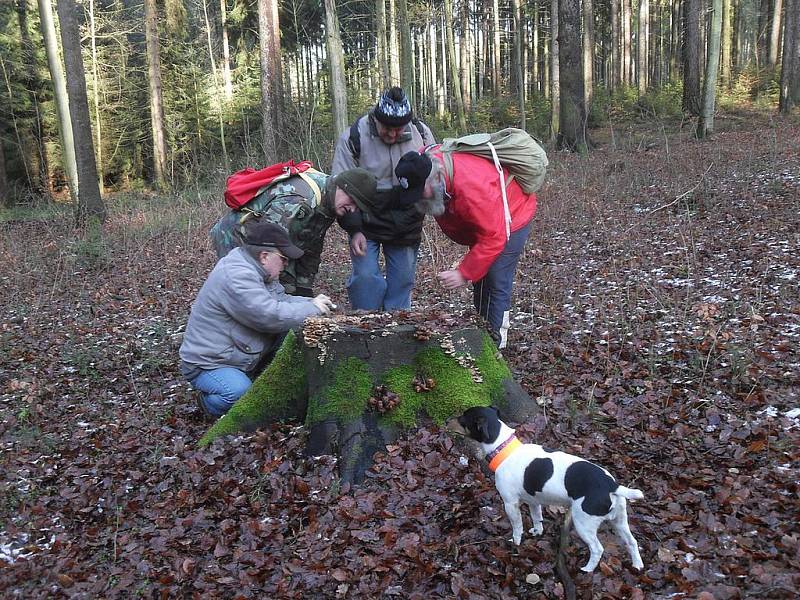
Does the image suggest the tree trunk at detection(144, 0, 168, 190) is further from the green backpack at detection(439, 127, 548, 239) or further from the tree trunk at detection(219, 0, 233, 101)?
the green backpack at detection(439, 127, 548, 239)

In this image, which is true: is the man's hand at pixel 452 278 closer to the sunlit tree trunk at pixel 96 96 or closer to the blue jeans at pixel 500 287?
the blue jeans at pixel 500 287

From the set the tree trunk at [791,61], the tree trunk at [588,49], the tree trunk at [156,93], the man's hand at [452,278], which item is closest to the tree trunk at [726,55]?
the tree trunk at [791,61]

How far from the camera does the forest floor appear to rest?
3039mm

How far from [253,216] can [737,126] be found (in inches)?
849

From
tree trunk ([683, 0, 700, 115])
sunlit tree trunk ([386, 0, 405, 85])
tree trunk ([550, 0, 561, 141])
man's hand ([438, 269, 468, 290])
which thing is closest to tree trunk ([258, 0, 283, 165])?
tree trunk ([550, 0, 561, 141])

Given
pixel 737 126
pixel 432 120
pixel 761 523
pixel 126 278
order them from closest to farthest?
pixel 761 523
pixel 126 278
pixel 737 126
pixel 432 120

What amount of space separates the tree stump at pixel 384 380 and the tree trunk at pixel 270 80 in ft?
43.2

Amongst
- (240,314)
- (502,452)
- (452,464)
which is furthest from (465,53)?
(502,452)

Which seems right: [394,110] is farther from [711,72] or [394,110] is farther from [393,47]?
[393,47]

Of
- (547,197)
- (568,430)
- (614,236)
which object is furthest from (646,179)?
(568,430)

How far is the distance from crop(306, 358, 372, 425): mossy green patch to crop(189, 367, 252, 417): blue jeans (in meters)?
1.13

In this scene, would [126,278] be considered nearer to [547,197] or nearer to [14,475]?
[14,475]

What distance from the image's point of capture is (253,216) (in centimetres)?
519

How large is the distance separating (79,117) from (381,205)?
11.4 m
